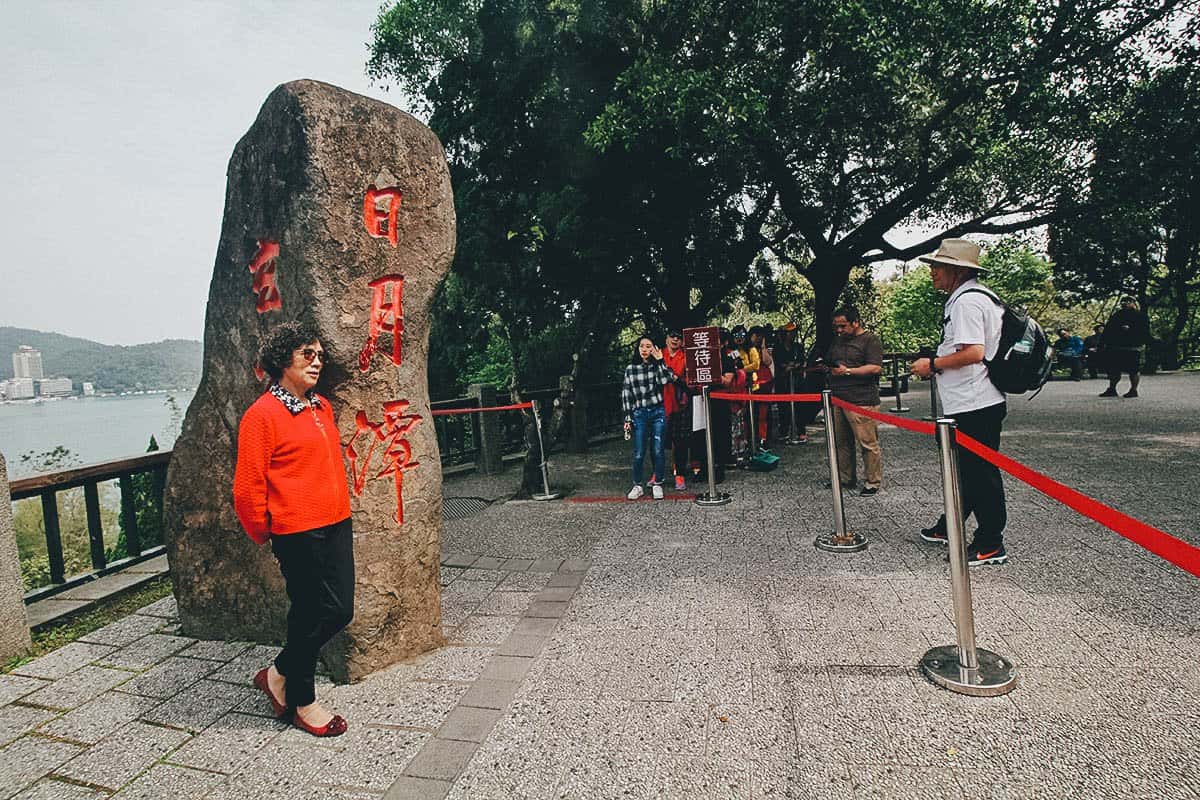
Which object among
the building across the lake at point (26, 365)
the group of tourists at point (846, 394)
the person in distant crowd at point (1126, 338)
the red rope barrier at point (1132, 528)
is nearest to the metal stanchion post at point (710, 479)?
the group of tourists at point (846, 394)

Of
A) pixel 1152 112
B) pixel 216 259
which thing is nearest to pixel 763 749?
pixel 216 259

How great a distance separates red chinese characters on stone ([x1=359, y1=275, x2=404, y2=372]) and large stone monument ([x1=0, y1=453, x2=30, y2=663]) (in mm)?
2142

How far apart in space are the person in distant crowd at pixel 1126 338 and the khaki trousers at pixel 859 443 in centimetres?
860

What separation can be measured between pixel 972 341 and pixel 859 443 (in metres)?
2.57

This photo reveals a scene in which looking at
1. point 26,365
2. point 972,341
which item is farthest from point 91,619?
point 26,365

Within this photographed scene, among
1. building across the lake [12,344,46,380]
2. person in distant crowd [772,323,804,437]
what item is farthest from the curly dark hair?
building across the lake [12,344,46,380]

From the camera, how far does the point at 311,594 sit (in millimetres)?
2932

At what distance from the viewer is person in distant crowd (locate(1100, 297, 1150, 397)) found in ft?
40.2

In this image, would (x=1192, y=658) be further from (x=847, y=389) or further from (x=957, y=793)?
(x=847, y=389)

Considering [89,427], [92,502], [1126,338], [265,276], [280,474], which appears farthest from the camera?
Result: [89,427]

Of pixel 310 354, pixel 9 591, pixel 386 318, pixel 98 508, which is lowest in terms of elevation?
pixel 9 591

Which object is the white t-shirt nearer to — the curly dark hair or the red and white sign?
the red and white sign

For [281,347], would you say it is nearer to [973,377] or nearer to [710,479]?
[973,377]

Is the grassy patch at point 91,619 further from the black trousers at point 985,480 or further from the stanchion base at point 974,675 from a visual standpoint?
the black trousers at point 985,480
